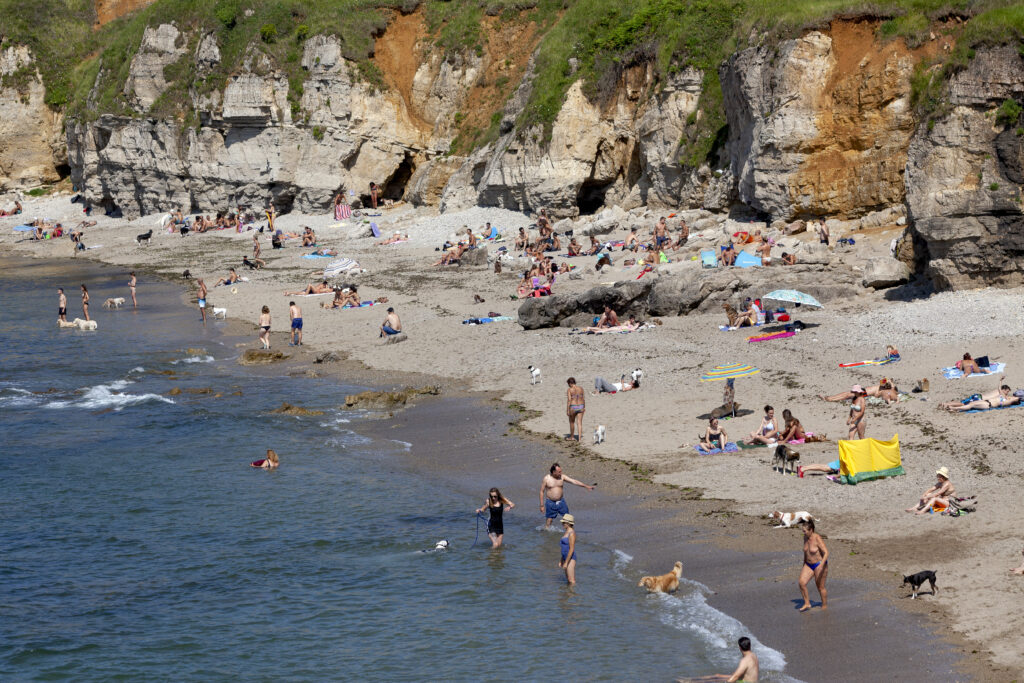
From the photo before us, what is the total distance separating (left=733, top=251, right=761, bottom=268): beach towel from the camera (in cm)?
2780

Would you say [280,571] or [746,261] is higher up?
[746,261]

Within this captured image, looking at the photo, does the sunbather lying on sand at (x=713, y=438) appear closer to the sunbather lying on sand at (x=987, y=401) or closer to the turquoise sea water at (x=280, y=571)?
the turquoise sea water at (x=280, y=571)

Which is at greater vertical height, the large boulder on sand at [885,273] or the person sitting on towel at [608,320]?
→ the large boulder on sand at [885,273]

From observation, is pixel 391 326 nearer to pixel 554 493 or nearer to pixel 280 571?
pixel 554 493

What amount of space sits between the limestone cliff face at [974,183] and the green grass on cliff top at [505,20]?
1004mm

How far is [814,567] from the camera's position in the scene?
1124cm

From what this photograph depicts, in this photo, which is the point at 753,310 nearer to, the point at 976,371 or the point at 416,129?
the point at 976,371

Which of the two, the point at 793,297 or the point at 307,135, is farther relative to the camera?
the point at 307,135

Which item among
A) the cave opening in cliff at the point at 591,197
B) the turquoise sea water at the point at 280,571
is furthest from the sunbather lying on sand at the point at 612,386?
the cave opening in cliff at the point at 591,197

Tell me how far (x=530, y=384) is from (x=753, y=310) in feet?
19.0

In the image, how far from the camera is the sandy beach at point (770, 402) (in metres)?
11.8

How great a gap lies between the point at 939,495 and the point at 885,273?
42.5 feet

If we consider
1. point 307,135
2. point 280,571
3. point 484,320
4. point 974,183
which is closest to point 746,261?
point 974,183

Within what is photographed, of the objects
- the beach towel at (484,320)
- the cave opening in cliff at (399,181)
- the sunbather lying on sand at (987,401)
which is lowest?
the sunbather lying on sand at (987,401)
